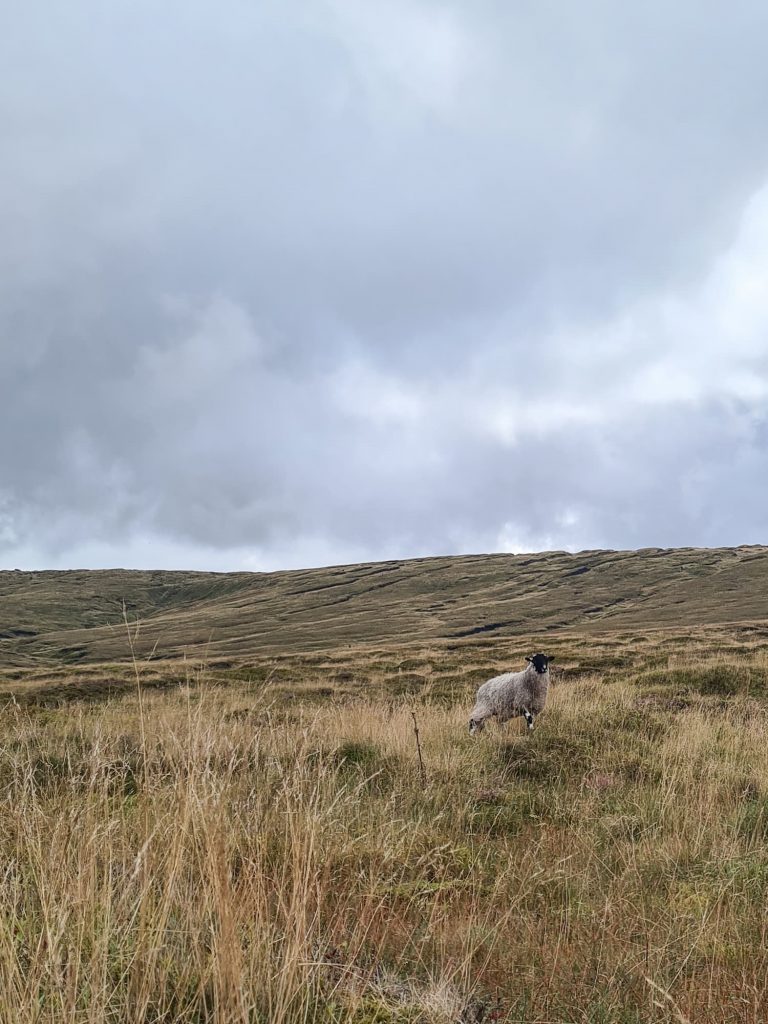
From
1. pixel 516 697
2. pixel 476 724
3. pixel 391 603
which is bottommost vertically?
pixel 476 724

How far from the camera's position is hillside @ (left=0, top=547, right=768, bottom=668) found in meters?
82.5

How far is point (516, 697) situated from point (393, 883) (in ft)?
24.1

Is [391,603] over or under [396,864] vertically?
over

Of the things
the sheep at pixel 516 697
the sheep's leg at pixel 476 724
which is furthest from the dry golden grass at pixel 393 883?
the sheep at pixel 516 697

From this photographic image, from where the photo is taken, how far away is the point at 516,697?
432 inches

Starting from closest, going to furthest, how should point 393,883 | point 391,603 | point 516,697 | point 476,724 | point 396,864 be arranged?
point 393,883 < point 396,864 < point 476,724 < point 516,697 < point 391,603

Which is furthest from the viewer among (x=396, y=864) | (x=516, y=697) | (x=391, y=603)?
(x=391, y=603)

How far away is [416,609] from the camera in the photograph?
4321 inches

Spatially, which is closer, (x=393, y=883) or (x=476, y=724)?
(x=393, y=883)

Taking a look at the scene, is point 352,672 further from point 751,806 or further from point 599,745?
point 751,806

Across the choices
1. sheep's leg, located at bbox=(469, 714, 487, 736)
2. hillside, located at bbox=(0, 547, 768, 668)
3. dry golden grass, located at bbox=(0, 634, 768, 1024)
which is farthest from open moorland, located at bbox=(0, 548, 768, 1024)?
hillside, located at bbox=(0, 547, 768, 668)

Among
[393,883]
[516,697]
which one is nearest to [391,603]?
[516,697]

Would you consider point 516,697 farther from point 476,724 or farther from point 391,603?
point 391,603

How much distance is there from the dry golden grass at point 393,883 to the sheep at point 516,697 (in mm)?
1862
